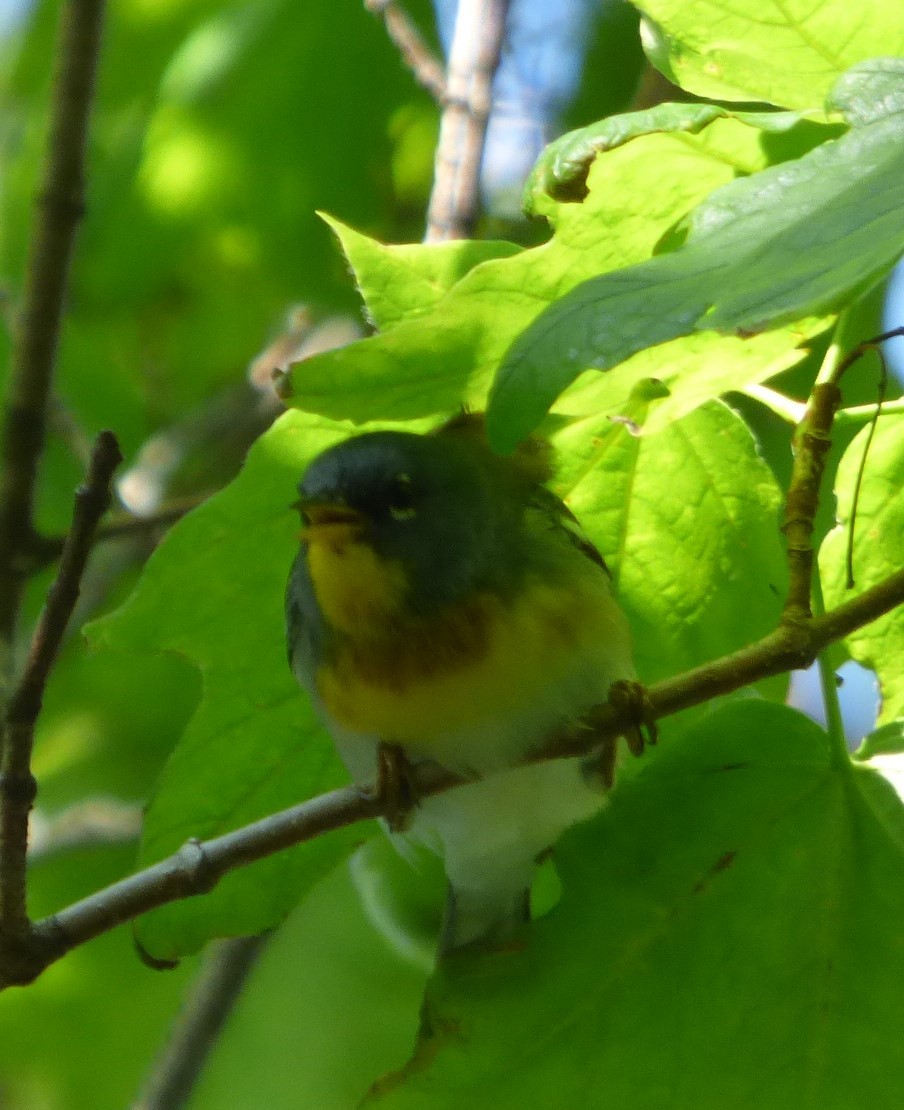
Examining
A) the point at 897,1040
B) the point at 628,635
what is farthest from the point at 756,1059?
the point at 628,635

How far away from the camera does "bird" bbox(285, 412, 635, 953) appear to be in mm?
1880

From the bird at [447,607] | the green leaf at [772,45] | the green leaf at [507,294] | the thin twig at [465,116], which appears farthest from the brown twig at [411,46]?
the green leaf at [507,294]

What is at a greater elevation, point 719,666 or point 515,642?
point 719,666

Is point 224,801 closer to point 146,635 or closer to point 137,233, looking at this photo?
point 146,635

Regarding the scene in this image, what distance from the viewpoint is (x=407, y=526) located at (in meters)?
2.06

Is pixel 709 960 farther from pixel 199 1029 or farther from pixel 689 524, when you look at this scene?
pixel 199 1029

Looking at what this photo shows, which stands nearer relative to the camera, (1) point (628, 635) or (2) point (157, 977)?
(1) point (628, 635)

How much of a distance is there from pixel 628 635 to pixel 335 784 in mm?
444

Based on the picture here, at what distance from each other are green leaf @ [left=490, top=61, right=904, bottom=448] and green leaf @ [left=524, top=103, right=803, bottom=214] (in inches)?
9.2

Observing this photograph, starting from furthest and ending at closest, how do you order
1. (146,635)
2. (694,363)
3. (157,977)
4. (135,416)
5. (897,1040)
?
(157,977), (135,416), (146,635), (897,1040), (694,363)

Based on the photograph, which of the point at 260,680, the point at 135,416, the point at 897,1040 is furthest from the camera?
the point at 135,416

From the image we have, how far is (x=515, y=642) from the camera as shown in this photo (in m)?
1.90

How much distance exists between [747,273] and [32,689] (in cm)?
81

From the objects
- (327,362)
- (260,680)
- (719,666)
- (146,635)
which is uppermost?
(327,362)
